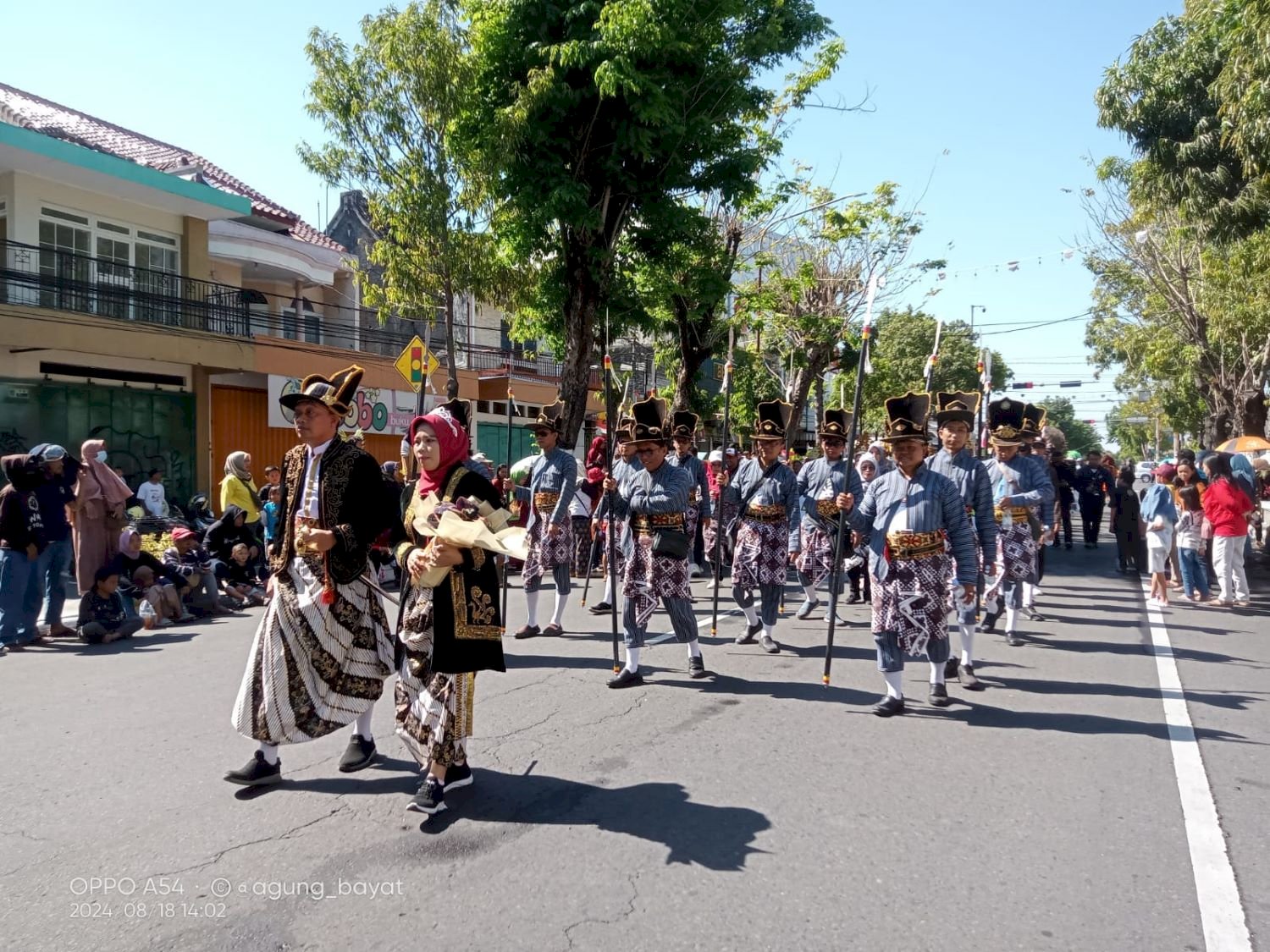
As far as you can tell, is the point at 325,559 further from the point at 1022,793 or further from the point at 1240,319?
the point at 1240,319

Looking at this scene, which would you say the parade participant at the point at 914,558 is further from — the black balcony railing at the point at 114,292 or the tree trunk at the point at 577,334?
the black balcony railing at the point at 114,292

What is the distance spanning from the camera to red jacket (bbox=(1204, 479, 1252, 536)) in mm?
11953

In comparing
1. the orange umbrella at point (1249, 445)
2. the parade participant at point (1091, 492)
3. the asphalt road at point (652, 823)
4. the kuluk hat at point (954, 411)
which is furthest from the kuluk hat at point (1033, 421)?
the orange umbrella at point (1249, 445)

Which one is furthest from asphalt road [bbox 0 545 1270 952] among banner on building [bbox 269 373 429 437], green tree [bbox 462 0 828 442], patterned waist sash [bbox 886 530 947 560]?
banner on building [bbox 269 373 429 437]

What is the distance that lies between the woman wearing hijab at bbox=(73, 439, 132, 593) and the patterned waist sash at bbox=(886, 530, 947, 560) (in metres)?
7.55

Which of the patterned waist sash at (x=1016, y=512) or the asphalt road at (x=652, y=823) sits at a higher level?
the patterned waist sash at (x=1016, y=512)

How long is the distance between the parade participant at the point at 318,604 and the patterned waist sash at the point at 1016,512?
6692mm

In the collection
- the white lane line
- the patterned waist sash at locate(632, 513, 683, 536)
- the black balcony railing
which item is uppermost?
the black balcony railing

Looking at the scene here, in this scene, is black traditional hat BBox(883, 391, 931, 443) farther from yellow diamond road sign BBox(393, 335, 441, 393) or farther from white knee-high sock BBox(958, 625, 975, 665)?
yellow diamond road sign BBox(393, 335, 441, 393)

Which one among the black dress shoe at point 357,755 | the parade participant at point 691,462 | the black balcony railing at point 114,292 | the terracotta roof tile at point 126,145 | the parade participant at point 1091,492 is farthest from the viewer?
the parade participant at point 1091,492

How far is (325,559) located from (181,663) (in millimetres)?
4252

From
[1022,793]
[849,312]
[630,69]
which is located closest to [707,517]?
[1022,793]

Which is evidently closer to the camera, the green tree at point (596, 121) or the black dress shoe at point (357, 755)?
the black dress shoe at point (357, 755)

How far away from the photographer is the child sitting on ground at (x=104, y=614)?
8.88 m
